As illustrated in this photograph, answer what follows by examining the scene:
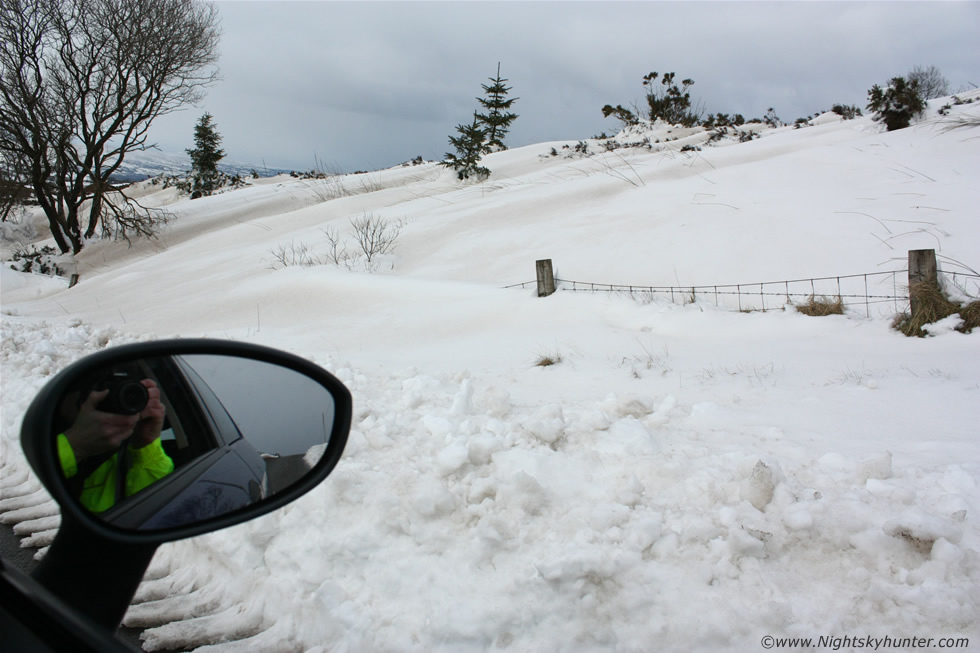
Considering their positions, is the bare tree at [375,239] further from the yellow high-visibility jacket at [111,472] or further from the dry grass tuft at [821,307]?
the yellow high-visibility jacket at [111,472]

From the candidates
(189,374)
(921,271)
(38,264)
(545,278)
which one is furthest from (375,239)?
(38,264)

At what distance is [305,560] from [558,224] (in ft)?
31.6

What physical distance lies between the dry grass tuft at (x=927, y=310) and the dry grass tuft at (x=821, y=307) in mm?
554

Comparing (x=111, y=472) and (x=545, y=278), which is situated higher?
(x=545, y=278)

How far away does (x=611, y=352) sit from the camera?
560 centimetres

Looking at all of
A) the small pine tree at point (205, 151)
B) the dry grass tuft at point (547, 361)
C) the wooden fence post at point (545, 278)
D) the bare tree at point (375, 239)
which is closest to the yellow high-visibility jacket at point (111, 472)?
the dry grass tuft at point (547, 361)

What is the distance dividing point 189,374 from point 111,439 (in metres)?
0.31

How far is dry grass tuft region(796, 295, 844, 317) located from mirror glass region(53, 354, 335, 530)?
19.0 ft

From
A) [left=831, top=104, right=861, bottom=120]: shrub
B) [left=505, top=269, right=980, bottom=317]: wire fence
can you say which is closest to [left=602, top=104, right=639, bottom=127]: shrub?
[left=831, top=104, right=861, bottom=120]: shrub

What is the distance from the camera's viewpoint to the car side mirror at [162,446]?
1065mm

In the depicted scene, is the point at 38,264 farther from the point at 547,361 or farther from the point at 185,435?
the point at 185,435

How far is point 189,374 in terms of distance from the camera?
1.41 metres

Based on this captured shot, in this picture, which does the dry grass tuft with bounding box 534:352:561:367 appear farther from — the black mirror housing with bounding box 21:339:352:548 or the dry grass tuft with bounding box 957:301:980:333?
the black mirror housing with bounding box 21:339:352:548

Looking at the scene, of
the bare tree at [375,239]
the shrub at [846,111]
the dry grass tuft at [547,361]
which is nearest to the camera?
the dry grass tuft at [547,361]
